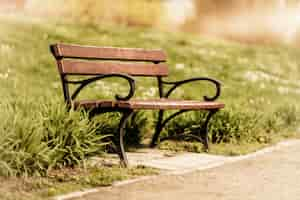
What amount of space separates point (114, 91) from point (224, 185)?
550 centimetres

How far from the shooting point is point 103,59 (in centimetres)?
688

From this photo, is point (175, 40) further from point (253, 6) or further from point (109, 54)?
point (109, 54)

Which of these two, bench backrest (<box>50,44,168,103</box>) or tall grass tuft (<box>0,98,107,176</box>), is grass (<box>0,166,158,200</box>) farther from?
bench backrest (<box>50,44,168,103</box>)

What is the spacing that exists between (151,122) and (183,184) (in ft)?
10.1

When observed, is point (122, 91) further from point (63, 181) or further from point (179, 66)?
point (63, 181)

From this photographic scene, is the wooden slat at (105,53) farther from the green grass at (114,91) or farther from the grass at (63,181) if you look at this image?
the grass at (63,181)

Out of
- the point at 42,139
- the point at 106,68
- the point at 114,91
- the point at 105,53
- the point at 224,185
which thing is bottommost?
the point at 224,185

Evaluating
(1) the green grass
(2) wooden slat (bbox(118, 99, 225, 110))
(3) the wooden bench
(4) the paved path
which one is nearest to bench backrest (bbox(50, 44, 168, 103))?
(3) the wooden bench

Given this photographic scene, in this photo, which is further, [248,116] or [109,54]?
[248,116]

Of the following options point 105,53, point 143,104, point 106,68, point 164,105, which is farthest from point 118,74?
point 105,53

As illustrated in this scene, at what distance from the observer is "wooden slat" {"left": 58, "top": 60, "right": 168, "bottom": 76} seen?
243 inches

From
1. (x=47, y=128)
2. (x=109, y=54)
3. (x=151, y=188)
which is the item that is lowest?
(x=151, y=188)

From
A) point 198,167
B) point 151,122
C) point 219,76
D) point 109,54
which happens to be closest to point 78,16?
point 219,76

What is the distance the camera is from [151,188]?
194 inches
